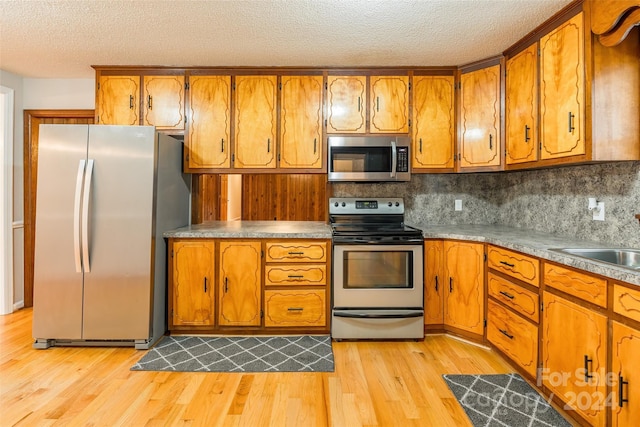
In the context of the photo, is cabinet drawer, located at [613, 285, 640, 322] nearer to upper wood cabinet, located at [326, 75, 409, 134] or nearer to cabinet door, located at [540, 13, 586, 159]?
cabinet door, located at [540, 13, 586, 159]

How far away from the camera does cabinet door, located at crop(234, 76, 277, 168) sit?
11.0 feet

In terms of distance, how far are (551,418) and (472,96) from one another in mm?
2498

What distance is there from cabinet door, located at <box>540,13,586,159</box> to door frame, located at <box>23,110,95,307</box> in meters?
4.14

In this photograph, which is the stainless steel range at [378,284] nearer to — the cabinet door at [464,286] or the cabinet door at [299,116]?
the cabinet door at [464,286]

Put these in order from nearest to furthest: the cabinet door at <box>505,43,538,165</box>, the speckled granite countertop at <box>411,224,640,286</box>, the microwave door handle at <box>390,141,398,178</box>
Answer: the speckled granite countertop at <box>411,224,640,286</box>
the cabinet door at <box>505,43,538,165</box>
the microwave door handle at <box>390,141,398,178</box>

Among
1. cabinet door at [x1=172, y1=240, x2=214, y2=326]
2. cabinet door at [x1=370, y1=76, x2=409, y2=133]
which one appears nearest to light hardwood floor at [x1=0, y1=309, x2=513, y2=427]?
cabinet door at [x1=172, y1=240, x2=214, y2=326]

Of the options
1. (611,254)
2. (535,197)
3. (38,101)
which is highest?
(38,101)

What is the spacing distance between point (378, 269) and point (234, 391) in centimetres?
143

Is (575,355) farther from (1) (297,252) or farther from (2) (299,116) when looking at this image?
(2) (299,116)

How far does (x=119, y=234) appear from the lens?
282 cm

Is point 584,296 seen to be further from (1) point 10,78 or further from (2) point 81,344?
(1) point 10,78

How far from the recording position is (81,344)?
2906mm

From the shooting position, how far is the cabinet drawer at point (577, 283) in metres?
1.71

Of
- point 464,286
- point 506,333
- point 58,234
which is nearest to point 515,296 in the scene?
point 506,333
